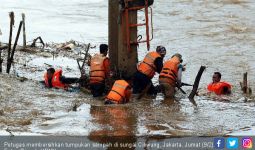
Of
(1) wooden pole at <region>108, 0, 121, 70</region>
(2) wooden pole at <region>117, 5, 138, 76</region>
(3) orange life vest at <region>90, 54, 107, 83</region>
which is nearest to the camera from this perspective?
(3) orange life vest at <region>90, 54, 107, 83</region>

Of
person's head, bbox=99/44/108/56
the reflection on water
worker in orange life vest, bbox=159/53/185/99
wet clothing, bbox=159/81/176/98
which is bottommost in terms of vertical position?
the reflection on water

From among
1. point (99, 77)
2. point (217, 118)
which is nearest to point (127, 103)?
point (99, 77)

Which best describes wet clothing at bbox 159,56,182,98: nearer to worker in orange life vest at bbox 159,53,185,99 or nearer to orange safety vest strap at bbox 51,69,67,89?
worker in orange life vest at bbox 159,53,185,99

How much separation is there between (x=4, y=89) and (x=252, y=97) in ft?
19.2

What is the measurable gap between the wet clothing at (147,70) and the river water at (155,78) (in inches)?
19.3

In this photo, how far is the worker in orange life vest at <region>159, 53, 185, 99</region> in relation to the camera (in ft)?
42.2

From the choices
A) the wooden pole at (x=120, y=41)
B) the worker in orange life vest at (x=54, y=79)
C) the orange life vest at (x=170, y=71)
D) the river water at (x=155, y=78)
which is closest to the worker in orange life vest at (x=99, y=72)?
the river water at (x=155, y=78)

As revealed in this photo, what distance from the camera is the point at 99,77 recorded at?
1289 centimetres

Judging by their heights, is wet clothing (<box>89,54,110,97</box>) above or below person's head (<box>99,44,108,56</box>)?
below

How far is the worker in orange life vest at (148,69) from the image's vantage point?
12891 mm

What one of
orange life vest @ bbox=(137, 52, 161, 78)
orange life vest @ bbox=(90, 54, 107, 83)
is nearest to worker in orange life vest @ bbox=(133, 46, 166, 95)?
orange life vest @ bbox=(137, 52, 161, 78)

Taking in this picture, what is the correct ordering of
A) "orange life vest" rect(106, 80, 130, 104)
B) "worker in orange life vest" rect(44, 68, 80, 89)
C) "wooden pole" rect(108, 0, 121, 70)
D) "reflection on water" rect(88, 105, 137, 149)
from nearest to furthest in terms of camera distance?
1. "reflection on water" rect(88, 105, 137, 149)
2. "orange life vest" rect(106, 80, 130, 104)
3. "worker in orange life vest" rect(44, 68, 80, 89)
4. "wooden pole" rect(108, 0, 121, 70)

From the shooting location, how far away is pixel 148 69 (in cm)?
1302

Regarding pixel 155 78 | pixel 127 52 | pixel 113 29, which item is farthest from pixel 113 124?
pixel 155 78
